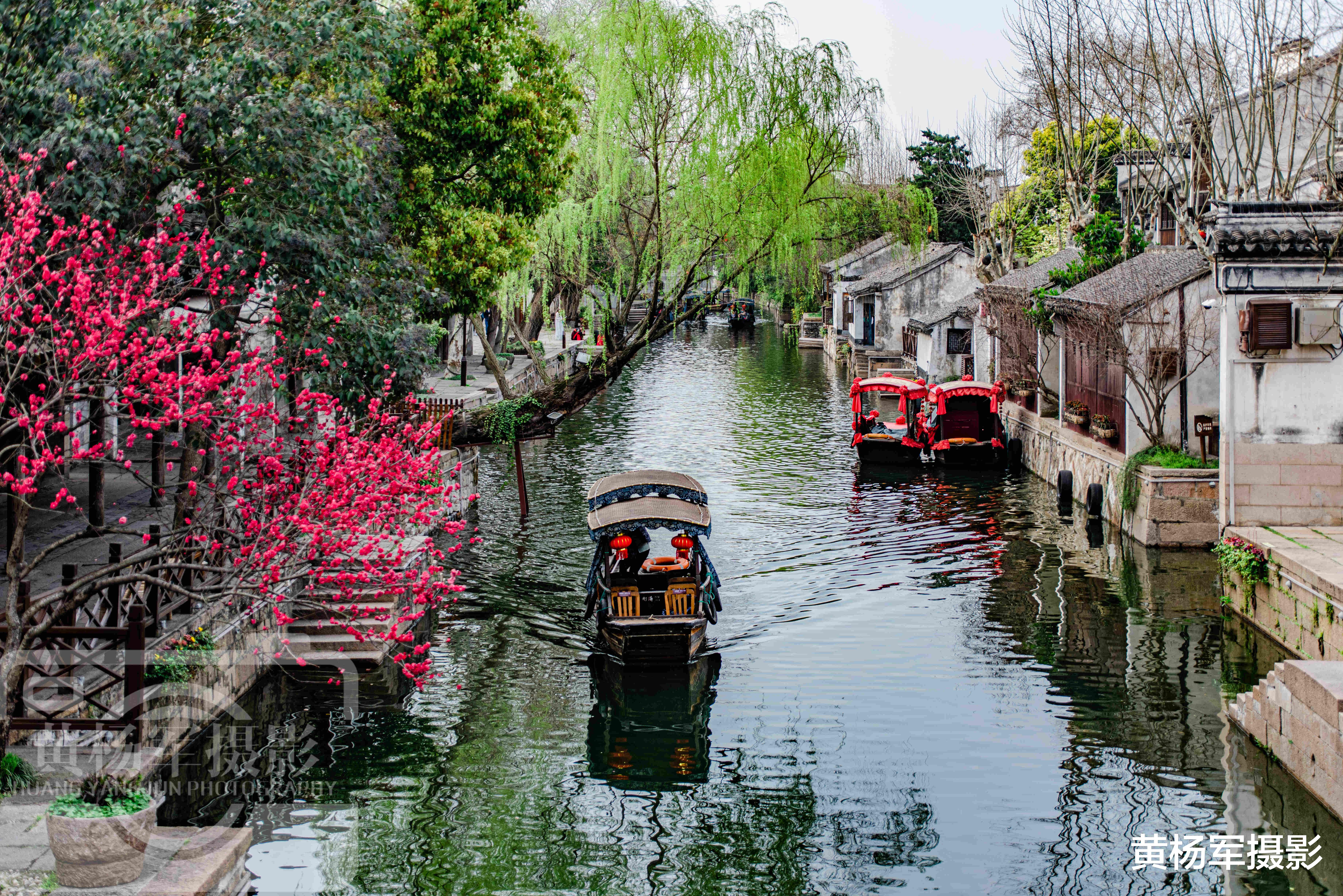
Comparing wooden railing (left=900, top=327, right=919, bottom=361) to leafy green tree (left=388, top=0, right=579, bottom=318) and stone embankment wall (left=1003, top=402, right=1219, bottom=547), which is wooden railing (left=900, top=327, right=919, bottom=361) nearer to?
stone embankment wall (left=1003, top=402, right=1219, bottom=547)

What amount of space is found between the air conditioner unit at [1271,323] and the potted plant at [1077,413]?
9.69 m

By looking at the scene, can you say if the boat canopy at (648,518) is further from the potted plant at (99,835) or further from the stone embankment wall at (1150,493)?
the stone embankment wall at (1150,493)

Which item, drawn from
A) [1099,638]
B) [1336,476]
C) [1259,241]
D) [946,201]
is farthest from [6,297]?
[946,201]

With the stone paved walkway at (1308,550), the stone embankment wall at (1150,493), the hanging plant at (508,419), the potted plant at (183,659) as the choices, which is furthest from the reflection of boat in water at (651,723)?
the stone embankment wall at (1150,493)

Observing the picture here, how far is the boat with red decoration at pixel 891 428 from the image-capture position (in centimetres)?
3456

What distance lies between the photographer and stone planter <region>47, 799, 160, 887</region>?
9477 millimetres

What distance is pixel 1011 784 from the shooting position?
14.0 m

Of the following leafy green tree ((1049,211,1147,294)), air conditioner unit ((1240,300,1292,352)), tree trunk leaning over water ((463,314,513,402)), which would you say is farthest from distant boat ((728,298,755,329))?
air conditioner unit ((1240,300,1292,352))

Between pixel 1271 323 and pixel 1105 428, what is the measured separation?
26.1ft

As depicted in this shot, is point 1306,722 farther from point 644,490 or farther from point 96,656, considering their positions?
point 96,656

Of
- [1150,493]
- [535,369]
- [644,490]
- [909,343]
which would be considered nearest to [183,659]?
[644,490]

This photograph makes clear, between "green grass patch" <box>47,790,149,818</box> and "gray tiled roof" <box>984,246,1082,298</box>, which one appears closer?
"green grass patch" <box>47,790,149,818</box>

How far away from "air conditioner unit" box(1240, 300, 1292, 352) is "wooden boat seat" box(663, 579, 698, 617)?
32.7 feet

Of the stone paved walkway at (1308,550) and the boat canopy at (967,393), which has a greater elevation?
the boat canopy at (967,393)
